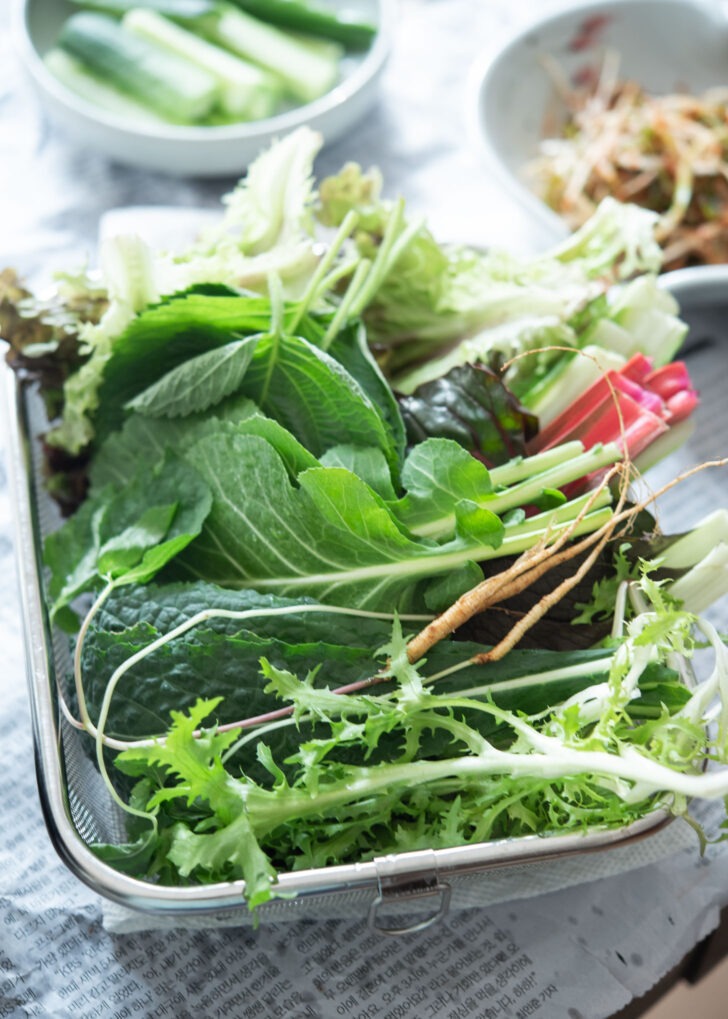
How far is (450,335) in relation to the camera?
0.86 meters

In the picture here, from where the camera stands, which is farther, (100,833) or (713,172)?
(713,172)

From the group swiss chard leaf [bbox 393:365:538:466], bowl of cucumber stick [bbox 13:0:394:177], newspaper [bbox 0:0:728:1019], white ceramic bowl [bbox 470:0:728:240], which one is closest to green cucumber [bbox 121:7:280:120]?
bowl of cucumber stick [bbox 13:0:394:177]

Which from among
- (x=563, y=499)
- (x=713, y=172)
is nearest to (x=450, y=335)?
(x=563, y=499)

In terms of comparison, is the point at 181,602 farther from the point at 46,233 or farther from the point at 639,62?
the point at 639,62

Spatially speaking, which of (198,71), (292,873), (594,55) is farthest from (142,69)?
(292,873)

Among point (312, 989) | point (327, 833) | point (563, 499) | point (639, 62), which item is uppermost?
point (639, 62)

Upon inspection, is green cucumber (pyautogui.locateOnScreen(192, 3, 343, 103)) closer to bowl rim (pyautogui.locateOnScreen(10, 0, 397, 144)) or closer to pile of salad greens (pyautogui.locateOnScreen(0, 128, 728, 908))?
bowl rim (pyautogui.locateOnScreen(10, 0, 397, 144))

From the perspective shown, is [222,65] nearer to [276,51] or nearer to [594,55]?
[276,51]

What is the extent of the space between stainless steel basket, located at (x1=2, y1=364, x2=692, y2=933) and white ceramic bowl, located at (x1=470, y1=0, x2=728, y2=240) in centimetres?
76

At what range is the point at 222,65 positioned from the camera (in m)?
1.18

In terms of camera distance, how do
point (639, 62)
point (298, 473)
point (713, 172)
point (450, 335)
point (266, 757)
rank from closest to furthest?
point (266, 757), point (298, 473), point (450, 335), point (713, 172), point (639, 62)

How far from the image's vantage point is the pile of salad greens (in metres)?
0.56

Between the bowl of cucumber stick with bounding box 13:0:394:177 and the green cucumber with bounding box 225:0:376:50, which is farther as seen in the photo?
the green cucumber with bounding box 225:0:376:50

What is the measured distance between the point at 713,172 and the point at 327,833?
2.95ft
